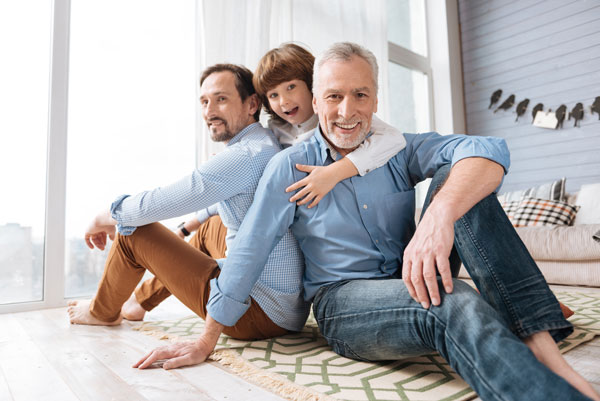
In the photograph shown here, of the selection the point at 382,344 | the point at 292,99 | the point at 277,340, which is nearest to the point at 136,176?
the point at 292,99

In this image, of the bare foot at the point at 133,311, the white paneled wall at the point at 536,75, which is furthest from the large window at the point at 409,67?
the bare foot at the point at 133,311

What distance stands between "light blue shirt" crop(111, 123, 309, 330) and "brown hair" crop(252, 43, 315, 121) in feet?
1.03

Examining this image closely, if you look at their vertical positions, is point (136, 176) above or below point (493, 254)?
above

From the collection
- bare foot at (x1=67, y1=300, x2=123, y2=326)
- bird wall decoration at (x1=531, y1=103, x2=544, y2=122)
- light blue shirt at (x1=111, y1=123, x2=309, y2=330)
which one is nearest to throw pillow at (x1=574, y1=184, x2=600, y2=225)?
bird wall decoration at (x1=531, y1=103, x2=544, y2=122)

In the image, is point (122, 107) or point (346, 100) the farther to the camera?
point (122, 107)

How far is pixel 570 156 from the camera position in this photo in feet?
12.4

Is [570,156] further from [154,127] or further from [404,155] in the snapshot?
[154,127]

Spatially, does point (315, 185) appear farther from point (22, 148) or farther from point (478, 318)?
point (22, 148)

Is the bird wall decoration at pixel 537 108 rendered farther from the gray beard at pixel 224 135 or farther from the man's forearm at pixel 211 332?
the man's forearm at pixel 211 332

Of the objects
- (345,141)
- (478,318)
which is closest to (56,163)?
(345,141)

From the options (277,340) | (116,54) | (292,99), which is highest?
(116,54)

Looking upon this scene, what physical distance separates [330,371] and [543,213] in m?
2.53

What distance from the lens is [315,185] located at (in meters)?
1.12

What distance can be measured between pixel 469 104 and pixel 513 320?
417cm
